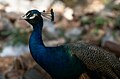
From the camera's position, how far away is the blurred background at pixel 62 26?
7.50 metres

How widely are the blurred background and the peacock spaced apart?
5.93ft

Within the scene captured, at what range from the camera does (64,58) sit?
4.44 meters

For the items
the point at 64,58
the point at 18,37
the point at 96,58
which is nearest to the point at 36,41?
the point at 64,58

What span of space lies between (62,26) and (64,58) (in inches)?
166

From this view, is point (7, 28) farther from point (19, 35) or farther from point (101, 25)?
point (101, 25)

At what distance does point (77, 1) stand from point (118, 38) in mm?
1763

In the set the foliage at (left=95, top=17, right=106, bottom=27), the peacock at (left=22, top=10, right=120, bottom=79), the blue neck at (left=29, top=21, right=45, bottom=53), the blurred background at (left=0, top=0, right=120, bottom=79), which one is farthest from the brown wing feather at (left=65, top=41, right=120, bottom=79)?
the foliage at (left=95, top=17, right=106, bottom=27)

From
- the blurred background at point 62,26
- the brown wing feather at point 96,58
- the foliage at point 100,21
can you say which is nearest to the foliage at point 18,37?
the blurred background at point 62,26

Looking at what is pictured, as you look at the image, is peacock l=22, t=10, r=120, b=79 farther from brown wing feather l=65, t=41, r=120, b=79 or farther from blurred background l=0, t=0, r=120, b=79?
blurred background l=0, t=0, r=120, b=79

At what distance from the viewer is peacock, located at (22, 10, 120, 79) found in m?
4.43

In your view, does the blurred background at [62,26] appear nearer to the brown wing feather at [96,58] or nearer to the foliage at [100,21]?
the foliage at [100,21]

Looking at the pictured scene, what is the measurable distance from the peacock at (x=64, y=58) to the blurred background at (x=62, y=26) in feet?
5.93

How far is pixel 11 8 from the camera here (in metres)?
9.16

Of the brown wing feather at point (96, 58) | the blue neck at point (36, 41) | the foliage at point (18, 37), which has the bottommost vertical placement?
the foliage at point (18, 37)
